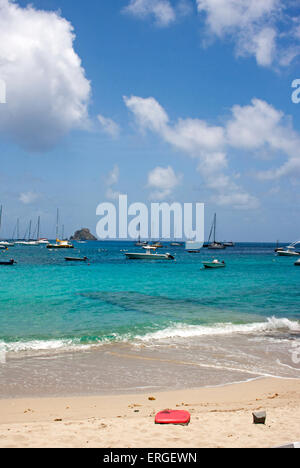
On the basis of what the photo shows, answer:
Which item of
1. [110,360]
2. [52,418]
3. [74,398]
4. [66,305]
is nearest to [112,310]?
[66,305]

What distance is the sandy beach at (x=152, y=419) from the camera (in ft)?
20.2

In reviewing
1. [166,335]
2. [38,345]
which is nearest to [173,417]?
[38,345]

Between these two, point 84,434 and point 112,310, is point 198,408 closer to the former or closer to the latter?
point 84,434

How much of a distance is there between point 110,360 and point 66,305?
1117cm

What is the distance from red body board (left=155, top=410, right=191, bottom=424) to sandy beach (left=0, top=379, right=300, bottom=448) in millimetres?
193

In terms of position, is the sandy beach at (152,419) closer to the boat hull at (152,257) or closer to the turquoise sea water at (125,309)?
the turquoise sea water at (125,309)

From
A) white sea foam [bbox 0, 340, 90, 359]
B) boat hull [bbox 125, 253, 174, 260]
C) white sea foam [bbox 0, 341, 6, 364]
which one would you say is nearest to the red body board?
white sea foam [bbox 0, 341, 6, 364]

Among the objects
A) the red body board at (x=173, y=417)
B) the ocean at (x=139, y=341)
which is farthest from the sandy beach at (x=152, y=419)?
the ocean at (x=139, y=341)

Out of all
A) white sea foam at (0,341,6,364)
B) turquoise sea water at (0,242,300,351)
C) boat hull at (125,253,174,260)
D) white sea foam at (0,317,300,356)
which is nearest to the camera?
white sea foam at (0,341,6,364)

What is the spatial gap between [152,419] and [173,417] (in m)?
0.48

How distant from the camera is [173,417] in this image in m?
7.20

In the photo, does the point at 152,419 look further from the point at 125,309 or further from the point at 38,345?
the point at 125,309

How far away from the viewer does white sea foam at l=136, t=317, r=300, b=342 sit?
15.9m

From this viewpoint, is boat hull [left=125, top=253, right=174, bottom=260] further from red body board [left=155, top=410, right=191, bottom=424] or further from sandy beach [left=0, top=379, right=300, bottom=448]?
red body board [left=155, top=410, right=191, bottom=424]
